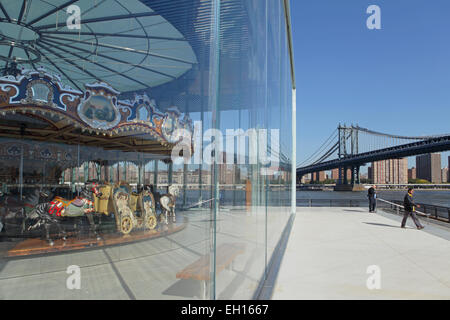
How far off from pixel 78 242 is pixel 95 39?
235 inches

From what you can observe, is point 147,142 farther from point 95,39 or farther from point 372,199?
point 372,199

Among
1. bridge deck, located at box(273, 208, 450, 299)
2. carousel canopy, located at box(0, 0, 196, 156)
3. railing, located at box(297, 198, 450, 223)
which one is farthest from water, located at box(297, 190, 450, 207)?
bridge deck, located at box(273, 208, 450, 299)

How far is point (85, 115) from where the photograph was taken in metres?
7.73

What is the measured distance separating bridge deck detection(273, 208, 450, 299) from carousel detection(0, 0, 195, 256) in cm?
378

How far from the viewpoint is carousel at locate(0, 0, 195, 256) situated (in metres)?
6.89

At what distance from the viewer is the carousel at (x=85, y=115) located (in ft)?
22.6

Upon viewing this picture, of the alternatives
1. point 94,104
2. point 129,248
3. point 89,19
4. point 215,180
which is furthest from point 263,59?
point 89,19

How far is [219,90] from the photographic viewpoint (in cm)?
200

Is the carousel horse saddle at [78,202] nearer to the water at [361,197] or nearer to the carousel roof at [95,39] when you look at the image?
the carousel roof at [95,39]

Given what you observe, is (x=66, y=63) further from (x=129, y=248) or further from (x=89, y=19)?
(x=129, y=248)

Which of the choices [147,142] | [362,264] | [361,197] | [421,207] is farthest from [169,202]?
[361,197]

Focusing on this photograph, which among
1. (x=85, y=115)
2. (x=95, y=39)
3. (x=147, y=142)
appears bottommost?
(x=147, y=142)

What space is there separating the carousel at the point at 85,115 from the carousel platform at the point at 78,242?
2 centimetres
